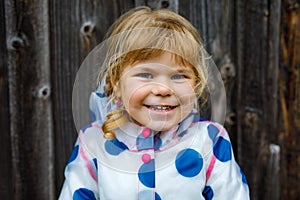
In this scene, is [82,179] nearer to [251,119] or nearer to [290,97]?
[251,119]

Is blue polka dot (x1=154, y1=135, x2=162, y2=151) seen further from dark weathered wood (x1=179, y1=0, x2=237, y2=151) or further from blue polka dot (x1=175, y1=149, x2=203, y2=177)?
dark weathered wood (x1=179, y1=0, x2=237, y2=151)

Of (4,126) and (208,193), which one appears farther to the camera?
(4,126)

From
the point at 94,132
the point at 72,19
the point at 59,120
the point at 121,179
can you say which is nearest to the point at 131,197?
the point at 121,179

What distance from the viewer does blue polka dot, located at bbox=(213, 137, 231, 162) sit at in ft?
4.76

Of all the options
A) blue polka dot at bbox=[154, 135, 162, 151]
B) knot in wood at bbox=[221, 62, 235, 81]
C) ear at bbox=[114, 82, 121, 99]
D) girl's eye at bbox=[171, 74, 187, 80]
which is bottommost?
blue polka dot at bbox=[154, 135, 162, 151]

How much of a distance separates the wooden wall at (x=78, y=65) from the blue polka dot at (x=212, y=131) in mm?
491

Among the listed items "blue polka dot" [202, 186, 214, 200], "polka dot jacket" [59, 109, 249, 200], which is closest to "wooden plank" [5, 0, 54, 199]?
"polka dot jacket" [59, 109, 249, 200]

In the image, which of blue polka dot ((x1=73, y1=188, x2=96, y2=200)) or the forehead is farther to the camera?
blue polka dot ((x1=73, y1=188, x2=96, y2=200))

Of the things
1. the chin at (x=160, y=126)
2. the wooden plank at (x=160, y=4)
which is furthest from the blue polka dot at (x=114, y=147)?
the wooden plank at (x=160, y=4)

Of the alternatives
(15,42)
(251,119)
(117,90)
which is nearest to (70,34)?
(15,42)

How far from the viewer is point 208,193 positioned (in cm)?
146

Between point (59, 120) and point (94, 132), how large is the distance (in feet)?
1.38

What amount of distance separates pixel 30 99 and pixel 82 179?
0.48 m

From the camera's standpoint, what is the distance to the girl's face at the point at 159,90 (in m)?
1.28
